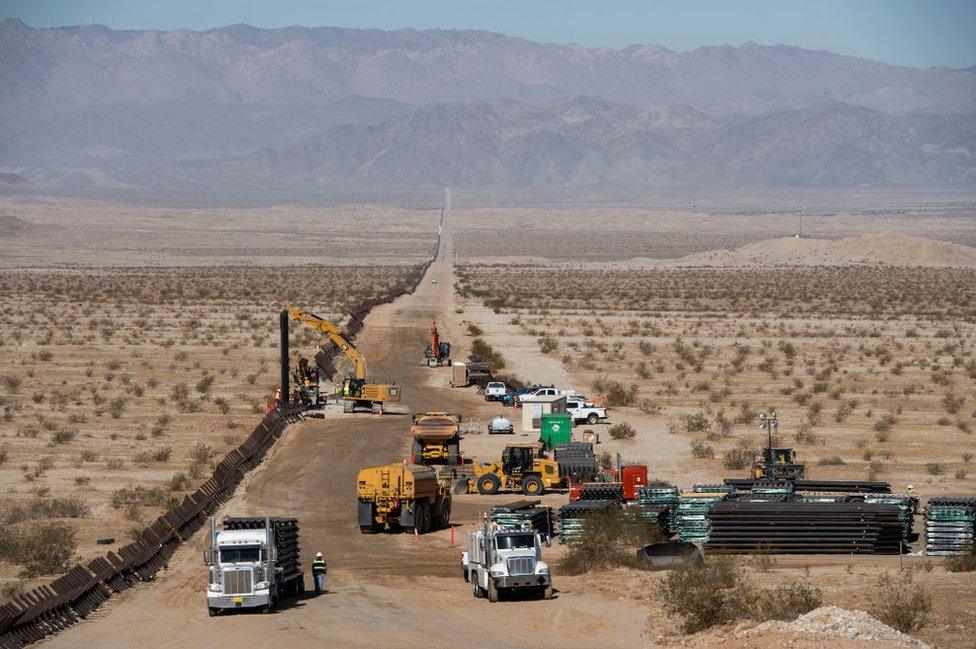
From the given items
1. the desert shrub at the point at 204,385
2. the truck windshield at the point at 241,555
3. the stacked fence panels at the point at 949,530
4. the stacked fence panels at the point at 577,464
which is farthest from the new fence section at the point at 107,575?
the desert shrub at the point at 204,385

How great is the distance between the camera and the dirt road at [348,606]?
22172 mm

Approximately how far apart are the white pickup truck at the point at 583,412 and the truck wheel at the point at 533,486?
10230 mm

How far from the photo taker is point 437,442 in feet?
127

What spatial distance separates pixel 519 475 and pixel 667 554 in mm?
9331

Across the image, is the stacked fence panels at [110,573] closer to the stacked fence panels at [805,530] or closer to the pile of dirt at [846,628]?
the stacked fence panels at [805,530]

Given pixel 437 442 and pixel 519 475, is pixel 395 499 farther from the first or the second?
pixel 437 442

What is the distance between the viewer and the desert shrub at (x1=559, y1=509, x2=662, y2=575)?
26.6 metres

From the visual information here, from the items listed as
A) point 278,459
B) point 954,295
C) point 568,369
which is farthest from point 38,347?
point 954,295

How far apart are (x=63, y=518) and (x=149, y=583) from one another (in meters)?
5.93

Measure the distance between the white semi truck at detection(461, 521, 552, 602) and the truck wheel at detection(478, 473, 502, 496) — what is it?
10784mm

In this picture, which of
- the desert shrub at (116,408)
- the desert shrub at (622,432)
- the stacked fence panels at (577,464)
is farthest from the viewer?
the desert shrub at (116,408)

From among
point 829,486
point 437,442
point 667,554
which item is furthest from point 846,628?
point 437,442

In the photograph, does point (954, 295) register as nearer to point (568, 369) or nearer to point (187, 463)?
point (568, 369)

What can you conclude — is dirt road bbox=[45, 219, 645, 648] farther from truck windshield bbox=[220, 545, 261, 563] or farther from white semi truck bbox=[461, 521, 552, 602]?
truck windshield bbox=[220, 545, 261, 563]
